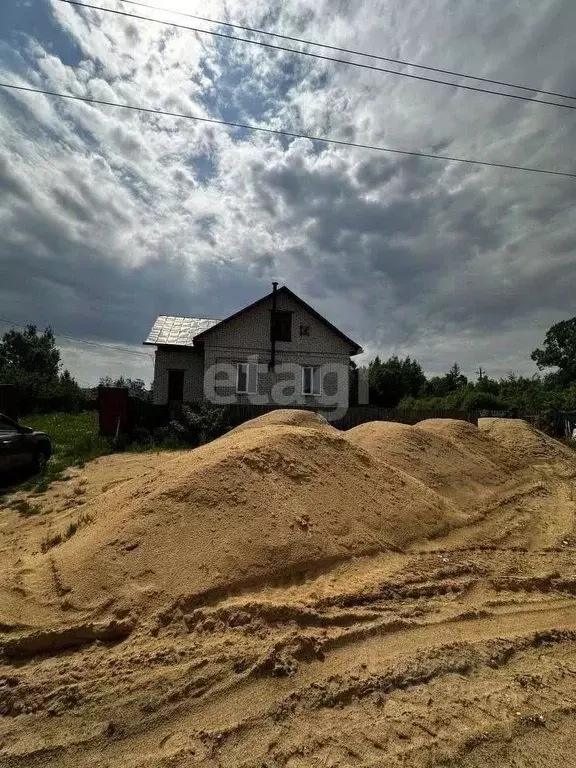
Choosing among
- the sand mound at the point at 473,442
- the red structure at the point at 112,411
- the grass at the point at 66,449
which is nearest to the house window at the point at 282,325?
the red structure at the point at 112,411

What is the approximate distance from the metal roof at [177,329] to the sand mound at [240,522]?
15370 millimetres

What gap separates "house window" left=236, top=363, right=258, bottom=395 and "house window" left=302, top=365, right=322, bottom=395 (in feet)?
8.38

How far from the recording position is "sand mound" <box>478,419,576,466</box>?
11711 mm

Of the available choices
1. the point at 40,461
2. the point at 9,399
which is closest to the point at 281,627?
the point at 40,461

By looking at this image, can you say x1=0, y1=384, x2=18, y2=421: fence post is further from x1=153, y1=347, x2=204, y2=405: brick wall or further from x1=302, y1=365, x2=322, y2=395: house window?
x1=302, y1=365, x2=322, y2=395: house window

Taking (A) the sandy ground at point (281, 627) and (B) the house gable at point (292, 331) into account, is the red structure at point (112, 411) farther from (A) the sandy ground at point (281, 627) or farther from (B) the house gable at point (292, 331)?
(A) the sandy ground at point (281, 627)

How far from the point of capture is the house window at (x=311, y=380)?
2028 cm

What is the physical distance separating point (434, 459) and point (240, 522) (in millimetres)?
5448

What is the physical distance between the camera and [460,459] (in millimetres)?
8891

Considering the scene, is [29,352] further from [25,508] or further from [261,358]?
[25,508]

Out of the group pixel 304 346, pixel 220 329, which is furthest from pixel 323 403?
pixel 220 329

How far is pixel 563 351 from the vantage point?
41.7 m

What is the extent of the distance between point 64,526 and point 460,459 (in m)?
7.90

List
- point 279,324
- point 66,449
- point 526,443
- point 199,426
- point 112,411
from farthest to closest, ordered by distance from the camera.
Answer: point 279,324
point 199,426
point 112,411
point 66,449
point 526,443
